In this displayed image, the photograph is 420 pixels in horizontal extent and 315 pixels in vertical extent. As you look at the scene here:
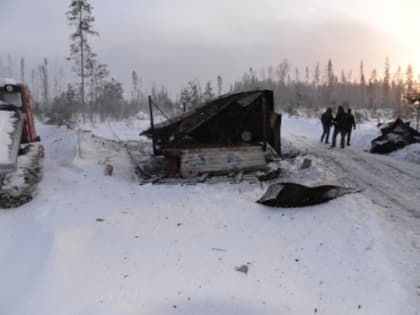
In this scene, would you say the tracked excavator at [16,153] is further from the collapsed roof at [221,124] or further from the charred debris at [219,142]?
the collapsed roof at [221,124]

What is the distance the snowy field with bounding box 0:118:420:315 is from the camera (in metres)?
4.09

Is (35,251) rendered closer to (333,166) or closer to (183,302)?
(183,302)

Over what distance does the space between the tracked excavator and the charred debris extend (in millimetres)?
2657

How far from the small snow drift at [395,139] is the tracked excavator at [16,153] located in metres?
11.6

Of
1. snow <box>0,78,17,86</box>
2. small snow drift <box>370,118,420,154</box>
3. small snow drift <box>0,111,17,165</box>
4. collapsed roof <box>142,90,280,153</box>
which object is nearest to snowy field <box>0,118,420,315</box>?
small snow drift <box>0,111,17,165</box>

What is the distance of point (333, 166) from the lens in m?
10.2

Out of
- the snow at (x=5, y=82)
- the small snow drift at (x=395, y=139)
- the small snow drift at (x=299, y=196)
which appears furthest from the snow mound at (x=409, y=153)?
the snow at (x=5, y=82)

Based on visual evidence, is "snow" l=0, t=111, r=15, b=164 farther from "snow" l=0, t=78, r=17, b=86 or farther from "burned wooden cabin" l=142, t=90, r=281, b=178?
"burned wooden cabin" l=142, t=90, r=281, b=178

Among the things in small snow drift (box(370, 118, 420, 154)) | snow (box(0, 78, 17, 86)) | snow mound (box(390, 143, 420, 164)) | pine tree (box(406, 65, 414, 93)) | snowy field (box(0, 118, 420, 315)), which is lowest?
snowy field (box(0, 118, 420, 315))

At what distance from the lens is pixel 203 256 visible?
16.8 ft

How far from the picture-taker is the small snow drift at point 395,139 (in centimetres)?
1363

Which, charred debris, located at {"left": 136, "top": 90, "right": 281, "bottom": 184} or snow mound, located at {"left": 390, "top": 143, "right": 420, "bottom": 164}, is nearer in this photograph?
charred debris, located at {"left": 136, "top": 90, "right": 281, "bottom": 184}

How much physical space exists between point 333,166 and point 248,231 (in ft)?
17.3

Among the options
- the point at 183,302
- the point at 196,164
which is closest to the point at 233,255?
the point at 183,302
